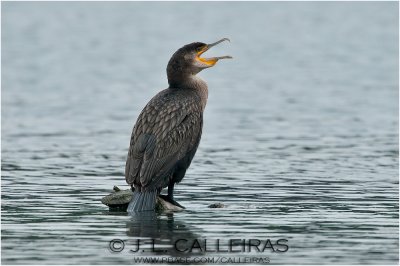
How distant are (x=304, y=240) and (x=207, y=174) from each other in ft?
17.7

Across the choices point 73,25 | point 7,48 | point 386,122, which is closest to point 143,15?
point 73,25

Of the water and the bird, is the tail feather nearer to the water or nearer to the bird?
the bird

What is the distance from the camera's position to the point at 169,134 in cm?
1466

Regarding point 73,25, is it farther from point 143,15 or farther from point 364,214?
point 364,214

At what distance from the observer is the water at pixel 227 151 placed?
41.2 ft

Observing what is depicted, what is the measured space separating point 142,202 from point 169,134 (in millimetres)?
925

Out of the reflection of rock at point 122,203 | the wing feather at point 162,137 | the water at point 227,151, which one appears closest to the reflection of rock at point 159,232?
the water at point 227,151

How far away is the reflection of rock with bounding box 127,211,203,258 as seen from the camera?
11867 millimetres

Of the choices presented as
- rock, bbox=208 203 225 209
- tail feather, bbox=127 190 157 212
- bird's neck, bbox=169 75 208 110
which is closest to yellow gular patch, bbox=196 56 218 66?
bird's neck, bbox=169 75 208 110

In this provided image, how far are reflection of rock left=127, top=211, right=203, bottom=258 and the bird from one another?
0.36 m

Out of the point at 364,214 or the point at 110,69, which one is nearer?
the point at 364,214

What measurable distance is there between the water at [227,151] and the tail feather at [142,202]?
0.65 feet

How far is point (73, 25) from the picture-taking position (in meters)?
69.7

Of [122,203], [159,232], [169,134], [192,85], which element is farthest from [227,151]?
[159,232]
